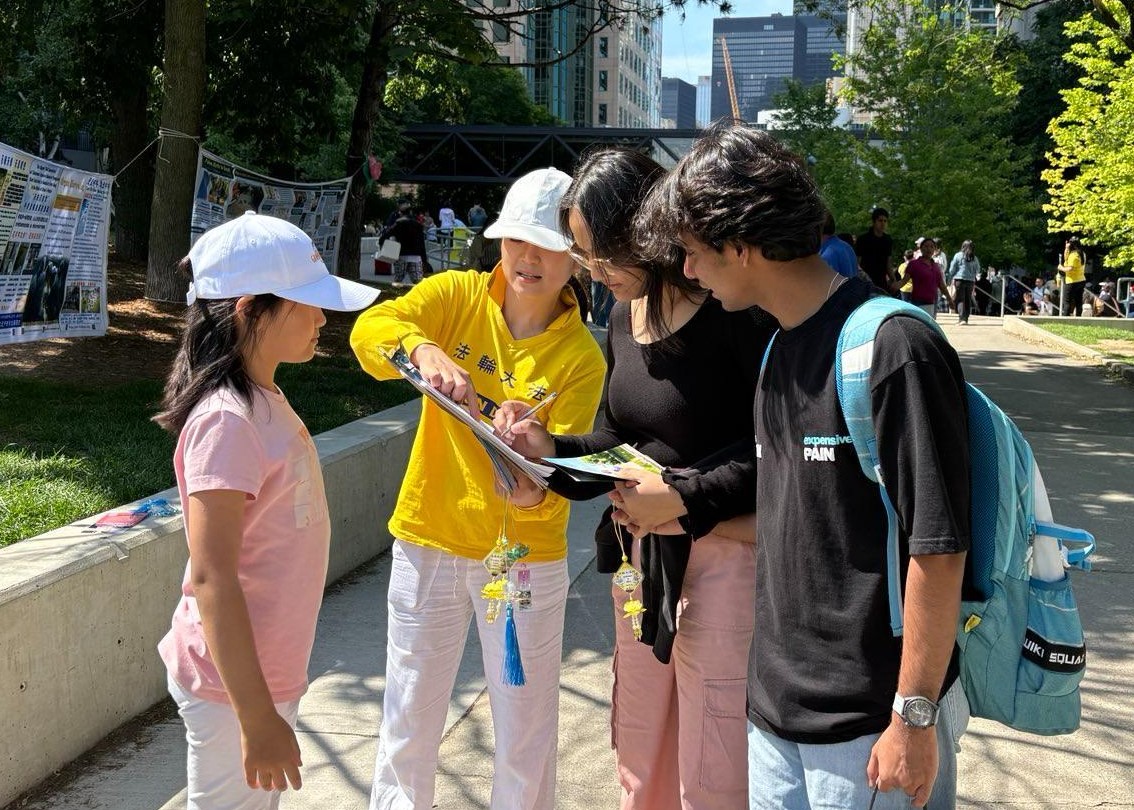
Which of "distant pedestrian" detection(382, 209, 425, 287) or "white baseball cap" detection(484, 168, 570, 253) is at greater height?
"white baseball cap" detection(484, 168, 570, 253)

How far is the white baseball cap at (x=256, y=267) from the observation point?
2.34 metres

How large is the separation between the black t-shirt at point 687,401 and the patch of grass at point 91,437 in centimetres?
284

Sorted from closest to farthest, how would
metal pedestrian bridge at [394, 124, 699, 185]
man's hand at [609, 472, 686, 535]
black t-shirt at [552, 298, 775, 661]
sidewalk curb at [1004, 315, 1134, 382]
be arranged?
man's hand at [609, 472, 686, 535] → black t-shirt at [552, 298, 775, 661] → sidewalk curb at [1004, 315, 1134, 382] → metal pedestrian bridge at [394, 124, 699, 185]

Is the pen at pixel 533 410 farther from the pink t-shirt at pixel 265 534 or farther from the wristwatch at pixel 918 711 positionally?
the wristwatch at pixel 918 711

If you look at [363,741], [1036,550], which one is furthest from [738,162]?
[363,741]

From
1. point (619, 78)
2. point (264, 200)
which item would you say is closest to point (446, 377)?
point (264, 200)

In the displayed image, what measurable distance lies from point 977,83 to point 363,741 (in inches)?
1462

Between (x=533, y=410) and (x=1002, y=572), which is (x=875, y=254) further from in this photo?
(x=1002, y=572)

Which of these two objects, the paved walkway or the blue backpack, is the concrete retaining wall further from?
the blue backpack

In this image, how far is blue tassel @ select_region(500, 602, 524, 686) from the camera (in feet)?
9.56

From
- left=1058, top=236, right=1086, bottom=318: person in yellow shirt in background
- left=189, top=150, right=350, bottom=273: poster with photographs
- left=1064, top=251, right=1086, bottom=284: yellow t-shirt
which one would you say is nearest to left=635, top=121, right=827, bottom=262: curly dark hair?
left=189, top=150, right=350, bottom=273: poster with photographs

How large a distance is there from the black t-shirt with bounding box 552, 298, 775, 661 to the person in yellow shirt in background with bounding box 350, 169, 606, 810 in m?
0.40

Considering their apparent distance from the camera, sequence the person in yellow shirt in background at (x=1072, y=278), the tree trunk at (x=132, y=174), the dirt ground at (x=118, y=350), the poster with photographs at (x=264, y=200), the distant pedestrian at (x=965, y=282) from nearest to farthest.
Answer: the dirt ground at (x=118, y=350) < the poster with photographs at (x=264, y=200) < the tree trunk at (x=132, y=174) < the distant pedestrian at (x=965, y=282) < the person in yellow shirt in background at (x=1072, y=278)

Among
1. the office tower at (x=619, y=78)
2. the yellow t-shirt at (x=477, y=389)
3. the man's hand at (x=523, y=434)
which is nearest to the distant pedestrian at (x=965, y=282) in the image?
the yellow t-shirt at (x=477, y=389)
